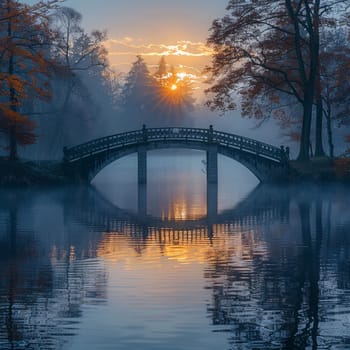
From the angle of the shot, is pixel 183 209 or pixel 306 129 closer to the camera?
pixel 183 209

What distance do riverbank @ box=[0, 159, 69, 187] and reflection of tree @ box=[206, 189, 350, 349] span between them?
83.4 ft

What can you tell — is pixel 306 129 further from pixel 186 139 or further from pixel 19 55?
pixel 19 55

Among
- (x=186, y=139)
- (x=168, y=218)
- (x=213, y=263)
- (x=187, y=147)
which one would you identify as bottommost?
(x=213, y=263)

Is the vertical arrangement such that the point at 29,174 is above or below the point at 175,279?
above

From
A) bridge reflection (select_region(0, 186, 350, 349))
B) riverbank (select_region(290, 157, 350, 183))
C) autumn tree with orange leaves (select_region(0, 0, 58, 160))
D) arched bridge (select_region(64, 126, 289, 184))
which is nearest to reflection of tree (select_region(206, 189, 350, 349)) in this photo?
bridge reflection (select_region(0, 186, 350, 349))

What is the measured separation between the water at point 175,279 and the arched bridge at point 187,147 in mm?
19503

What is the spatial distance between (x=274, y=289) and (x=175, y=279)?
225 centimetres

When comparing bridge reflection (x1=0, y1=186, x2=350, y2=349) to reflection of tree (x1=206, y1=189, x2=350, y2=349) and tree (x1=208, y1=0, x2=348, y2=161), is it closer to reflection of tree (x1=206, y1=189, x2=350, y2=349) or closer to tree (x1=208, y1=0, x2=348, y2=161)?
reflection of tree (x1=206, y1=189, x2=350, y2=349)

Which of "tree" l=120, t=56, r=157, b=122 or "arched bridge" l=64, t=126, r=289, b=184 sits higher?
"tree" l=120, t=56, r=157, b=122

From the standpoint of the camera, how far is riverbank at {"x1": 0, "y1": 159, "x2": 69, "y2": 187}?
4988 centimetres

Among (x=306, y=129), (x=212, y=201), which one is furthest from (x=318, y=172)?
(x=212, y=201)

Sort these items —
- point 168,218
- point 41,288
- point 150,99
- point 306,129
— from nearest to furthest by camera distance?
point 41,288, point 168,218, point 306,129, point 150,99

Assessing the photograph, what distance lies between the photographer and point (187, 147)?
189 feet

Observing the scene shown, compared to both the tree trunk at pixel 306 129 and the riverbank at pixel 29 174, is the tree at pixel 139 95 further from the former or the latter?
the tree trunk at pixel 306 129
